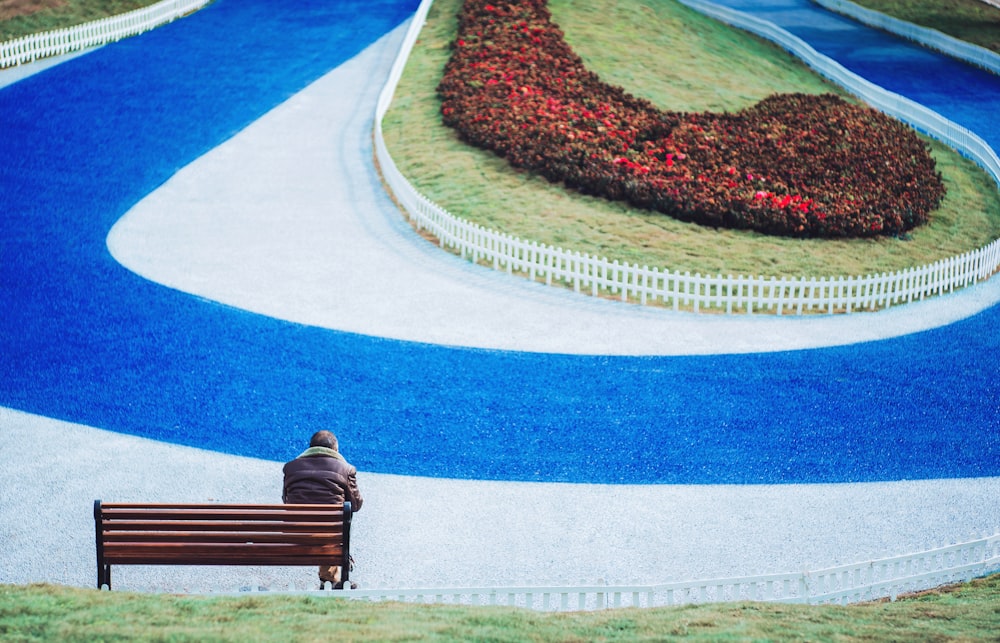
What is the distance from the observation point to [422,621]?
7.99 metres

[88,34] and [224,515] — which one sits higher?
[224,515]

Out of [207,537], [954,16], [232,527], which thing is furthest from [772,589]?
[954,16]

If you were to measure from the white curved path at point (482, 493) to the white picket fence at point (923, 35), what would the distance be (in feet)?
71.8

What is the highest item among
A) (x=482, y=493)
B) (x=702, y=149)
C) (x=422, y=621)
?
(x=422, y=621)

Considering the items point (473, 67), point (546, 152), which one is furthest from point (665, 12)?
point (546, 152)

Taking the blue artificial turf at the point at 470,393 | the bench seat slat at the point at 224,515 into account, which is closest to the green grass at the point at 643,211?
the blue artificial turf at the point at 470,393

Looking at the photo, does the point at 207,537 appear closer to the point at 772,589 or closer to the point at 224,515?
the point at 224,515

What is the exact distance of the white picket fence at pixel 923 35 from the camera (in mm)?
37469

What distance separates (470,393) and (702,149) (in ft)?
36.0

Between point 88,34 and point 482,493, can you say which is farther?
point 88,34

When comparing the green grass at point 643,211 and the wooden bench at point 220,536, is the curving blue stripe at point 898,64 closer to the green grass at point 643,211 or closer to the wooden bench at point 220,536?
the green grass at point 643,211

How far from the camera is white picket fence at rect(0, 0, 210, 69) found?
2991 cm

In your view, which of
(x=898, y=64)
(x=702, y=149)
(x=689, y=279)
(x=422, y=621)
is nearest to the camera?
(x=422, y=621)

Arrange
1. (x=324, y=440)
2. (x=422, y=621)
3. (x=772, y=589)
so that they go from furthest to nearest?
(x=324, y=440) < (x=772, y=589) < (x=422, y=621)
